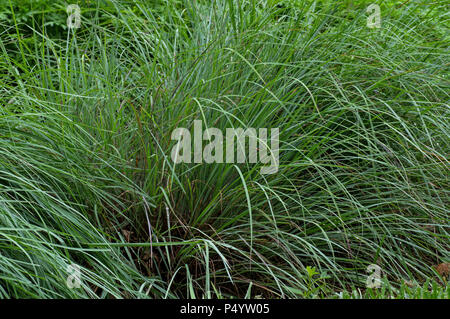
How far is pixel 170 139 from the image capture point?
10.5ft

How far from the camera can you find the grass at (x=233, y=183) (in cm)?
289

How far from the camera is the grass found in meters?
2.89

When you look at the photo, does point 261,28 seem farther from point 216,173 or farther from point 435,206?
point 435,206

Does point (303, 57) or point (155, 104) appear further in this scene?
point (303, 57)

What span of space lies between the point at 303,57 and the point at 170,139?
1042 millimetres

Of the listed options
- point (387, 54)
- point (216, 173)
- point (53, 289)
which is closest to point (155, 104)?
point (216, 173)

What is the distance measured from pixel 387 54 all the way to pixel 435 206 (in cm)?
108

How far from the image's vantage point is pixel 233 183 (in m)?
3.09

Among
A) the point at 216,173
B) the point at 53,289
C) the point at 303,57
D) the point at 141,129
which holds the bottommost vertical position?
the point at 53,289
